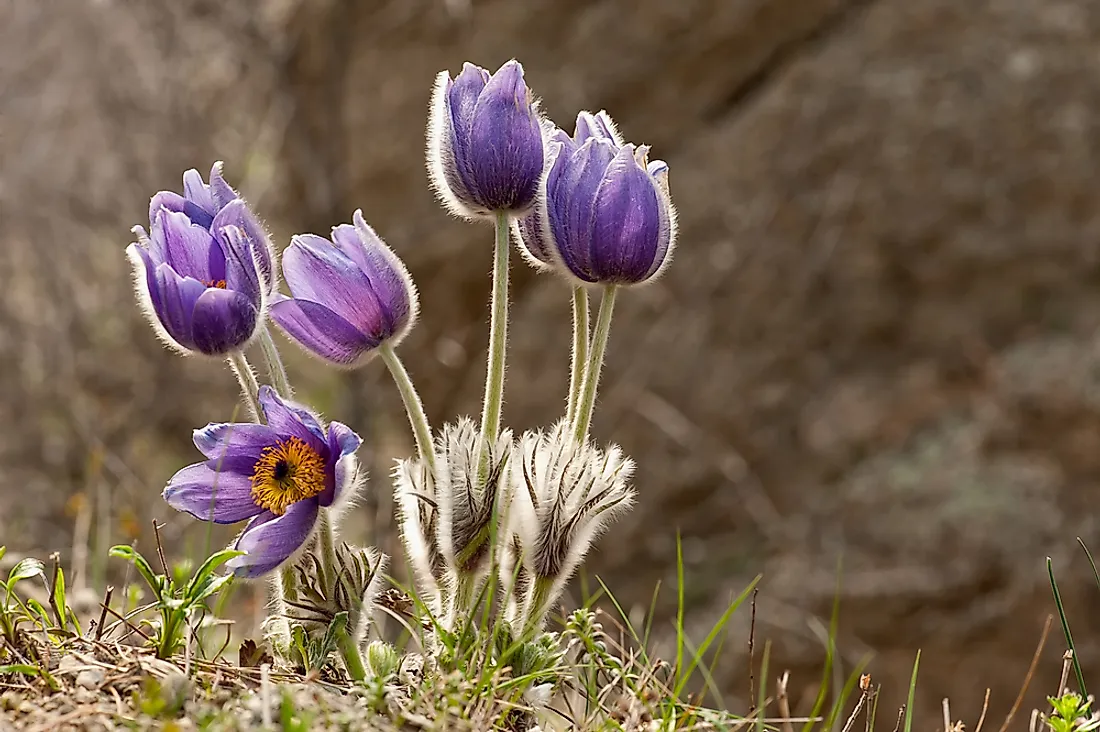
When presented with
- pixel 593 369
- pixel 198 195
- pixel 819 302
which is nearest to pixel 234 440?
pixel 198 195

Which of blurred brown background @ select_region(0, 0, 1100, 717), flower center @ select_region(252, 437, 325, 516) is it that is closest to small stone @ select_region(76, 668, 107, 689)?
flower center @ select_region(252, 437, 325, 516)

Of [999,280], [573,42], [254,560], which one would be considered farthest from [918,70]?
[254,560]

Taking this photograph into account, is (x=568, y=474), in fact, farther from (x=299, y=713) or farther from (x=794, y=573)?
(x=794, y=573)

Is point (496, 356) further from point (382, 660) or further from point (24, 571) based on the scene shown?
point (24, 571)

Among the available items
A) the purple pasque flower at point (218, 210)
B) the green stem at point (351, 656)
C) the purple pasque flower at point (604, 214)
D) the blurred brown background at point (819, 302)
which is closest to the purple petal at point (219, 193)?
the purple pasque flower at point (218, 210)

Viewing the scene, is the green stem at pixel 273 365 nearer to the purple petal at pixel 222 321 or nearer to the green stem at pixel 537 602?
the purple petal at pixel 222 321

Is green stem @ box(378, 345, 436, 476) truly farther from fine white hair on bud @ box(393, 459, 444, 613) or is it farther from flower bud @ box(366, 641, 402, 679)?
flower bud @ box(366, 641, 402, 679)
